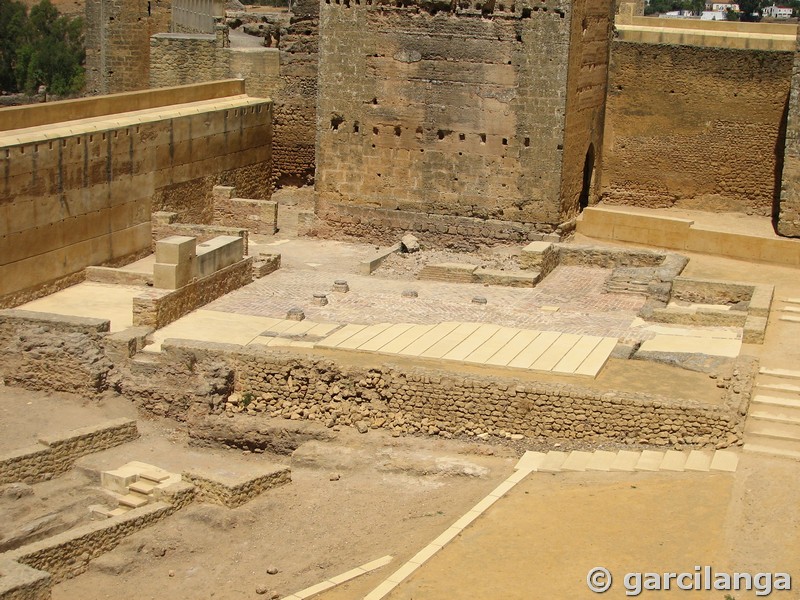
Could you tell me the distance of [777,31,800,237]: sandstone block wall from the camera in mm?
21719

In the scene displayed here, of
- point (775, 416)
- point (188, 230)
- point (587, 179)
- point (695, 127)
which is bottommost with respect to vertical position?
point (775, 416)

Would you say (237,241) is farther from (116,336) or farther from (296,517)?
(296,517)

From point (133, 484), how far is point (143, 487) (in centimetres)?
16

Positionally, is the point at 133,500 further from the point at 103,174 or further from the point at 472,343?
the point at 103,174

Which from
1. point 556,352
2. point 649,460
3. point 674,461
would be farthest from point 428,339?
point 674,461

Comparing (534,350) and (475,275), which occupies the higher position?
(475,275)

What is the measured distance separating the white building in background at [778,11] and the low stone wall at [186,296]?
58.7 metres

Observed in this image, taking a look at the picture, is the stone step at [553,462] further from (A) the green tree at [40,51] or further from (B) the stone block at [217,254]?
(A) the green tree at [40,51]

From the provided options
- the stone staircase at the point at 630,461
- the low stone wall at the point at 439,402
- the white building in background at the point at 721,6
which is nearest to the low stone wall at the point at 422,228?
the low stone wall at the point at 439,402

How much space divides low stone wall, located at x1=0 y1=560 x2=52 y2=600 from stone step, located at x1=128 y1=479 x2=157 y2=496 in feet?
7.93

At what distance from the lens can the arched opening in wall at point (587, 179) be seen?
948 inches

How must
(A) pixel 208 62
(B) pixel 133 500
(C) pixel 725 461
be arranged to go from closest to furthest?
(C) pixel 725 461 < (B) pixel 133 500 < (A) pixel 208 62

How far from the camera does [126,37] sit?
2944 cm
